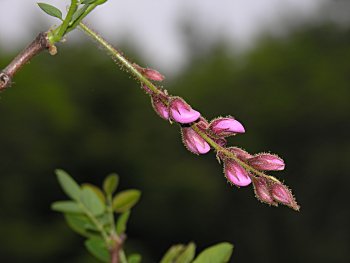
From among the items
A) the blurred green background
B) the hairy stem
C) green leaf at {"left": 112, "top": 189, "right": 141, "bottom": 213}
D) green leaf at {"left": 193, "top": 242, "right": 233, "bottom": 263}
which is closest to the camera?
the hairy stem

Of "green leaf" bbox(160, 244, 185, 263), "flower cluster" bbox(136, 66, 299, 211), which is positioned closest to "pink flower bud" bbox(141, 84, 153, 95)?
"flower cluster" bbox(136, 66, 299, 211)

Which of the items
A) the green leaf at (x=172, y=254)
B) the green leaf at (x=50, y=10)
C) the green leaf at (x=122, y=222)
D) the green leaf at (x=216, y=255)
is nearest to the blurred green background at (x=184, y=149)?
the green leaf at (x=122, y=222)

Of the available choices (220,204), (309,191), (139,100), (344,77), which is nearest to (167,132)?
(139,100)

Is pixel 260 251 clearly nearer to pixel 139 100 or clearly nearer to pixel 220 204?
pixel 220 204

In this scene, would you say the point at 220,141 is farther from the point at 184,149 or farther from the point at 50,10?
the point at 184,149

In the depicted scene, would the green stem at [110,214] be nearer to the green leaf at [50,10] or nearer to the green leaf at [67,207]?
the green leaf at [67,207]

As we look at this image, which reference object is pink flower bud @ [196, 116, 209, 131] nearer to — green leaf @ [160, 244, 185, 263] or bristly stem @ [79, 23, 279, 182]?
bristly stem @ [79, 23, 279, 182]

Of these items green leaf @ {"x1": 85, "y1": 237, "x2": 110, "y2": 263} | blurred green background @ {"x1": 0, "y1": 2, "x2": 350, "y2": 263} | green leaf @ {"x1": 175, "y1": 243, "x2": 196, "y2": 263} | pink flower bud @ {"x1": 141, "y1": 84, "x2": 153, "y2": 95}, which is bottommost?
green leaf @ {"x1": 85, "y1": 237, "x2": 110, "y2": 263}
